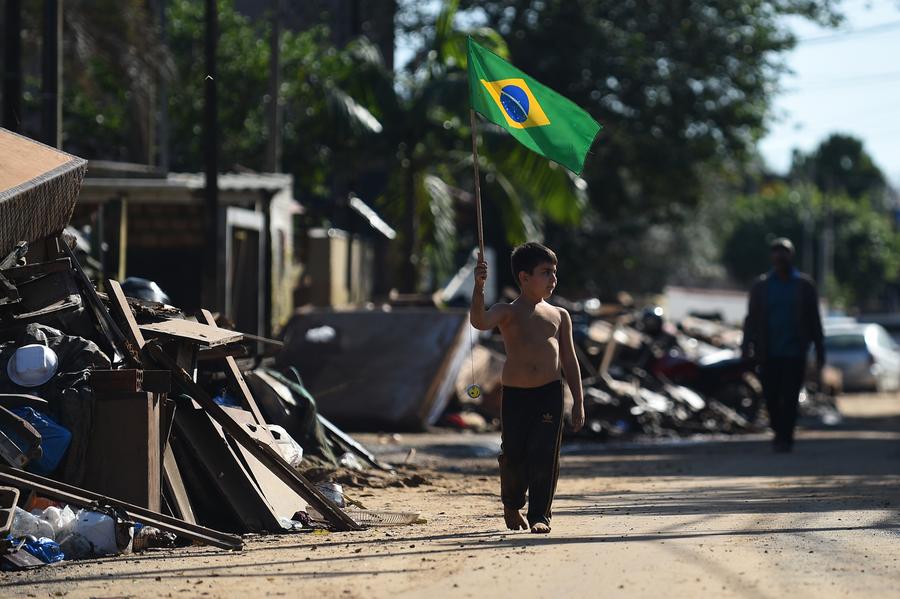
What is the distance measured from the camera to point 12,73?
44.7ft

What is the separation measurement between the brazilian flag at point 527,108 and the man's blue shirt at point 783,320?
5722mm

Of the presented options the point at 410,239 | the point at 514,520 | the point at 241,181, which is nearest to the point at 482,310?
the point at 514,520

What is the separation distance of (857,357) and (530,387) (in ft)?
86.0

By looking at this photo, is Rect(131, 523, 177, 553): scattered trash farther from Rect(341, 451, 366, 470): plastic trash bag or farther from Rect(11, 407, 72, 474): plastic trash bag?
Rect(341, 451, 366, 470): plastic trash bag

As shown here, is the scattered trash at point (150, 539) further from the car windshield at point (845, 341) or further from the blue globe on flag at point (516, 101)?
the car windshield at point (845, 341)

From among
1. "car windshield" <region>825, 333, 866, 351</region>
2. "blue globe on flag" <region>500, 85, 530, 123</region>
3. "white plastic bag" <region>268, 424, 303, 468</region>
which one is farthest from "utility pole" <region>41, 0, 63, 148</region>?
"car windshield" <region>825, 333, 866, 351</region>

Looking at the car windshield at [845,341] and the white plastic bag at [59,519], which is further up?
the white plastic bag at [59,519]

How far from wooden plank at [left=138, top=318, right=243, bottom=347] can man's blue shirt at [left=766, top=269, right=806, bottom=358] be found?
22.6 ft

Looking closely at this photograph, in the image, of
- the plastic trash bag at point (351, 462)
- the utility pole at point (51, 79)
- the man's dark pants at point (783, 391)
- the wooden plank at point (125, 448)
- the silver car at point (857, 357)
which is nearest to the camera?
the wooden plank at point (125, 448)

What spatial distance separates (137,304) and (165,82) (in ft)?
48.0

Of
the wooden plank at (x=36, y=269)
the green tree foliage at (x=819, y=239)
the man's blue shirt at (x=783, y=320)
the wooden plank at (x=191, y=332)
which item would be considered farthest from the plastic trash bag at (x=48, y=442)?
the green tree foliage at (x=819, y=239)

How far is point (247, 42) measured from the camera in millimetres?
28797

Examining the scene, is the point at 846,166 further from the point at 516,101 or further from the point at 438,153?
the point at 516,101

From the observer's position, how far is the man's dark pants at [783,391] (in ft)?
45.3
